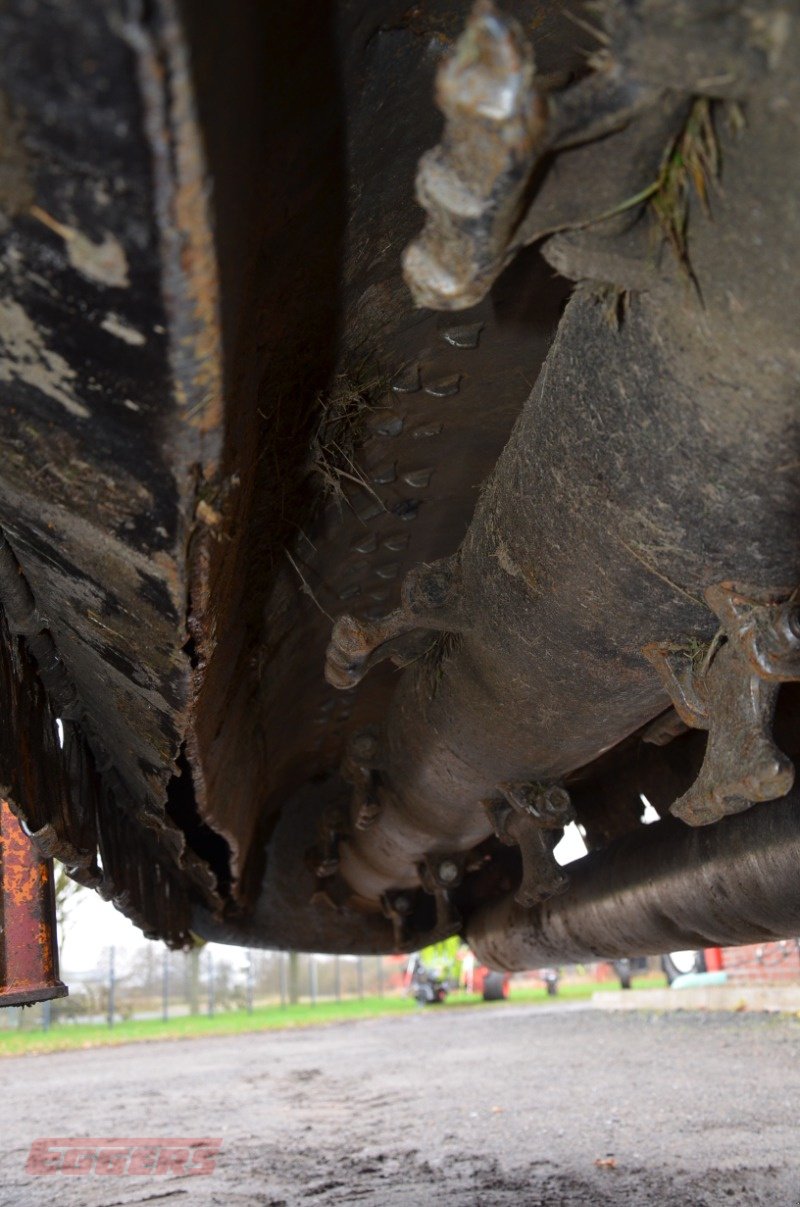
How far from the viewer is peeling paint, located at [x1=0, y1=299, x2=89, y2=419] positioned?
106 cm

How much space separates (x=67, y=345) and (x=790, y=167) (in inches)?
26.9

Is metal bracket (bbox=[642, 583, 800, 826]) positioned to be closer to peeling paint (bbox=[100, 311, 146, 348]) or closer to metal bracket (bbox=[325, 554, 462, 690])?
metal bracket (bbox=[325, 554, 462, 690])

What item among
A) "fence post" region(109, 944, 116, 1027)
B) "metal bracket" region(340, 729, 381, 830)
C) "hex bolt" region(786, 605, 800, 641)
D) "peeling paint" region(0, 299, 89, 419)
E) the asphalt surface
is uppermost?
"peeling paint" region(0, 299, 89, 419)

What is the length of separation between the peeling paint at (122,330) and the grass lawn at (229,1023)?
16864 mm

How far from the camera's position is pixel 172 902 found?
429cm

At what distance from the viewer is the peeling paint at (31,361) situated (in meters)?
1.06

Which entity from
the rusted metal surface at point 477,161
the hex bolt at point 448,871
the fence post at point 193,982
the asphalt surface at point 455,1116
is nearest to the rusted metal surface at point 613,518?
the rusted metal surface at point 477,161

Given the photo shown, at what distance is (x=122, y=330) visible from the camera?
1.01m

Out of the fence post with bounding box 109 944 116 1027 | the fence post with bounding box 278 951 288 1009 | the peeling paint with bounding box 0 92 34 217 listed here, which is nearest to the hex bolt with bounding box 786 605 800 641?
the peeling paint with bounding box 0 92 34 217

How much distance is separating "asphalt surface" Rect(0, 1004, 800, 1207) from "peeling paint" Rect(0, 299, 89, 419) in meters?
4.41

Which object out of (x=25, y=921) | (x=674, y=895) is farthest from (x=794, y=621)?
(x=25, y=921)

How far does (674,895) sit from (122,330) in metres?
2.35

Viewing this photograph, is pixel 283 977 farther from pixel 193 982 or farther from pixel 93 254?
pixel 93 254

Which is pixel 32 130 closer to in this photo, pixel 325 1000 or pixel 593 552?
pixel 593 552
